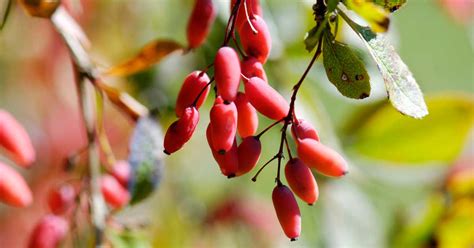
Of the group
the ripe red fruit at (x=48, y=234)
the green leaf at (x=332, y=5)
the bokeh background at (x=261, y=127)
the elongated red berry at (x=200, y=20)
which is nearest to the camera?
the green leaf at (x=332, y=5)

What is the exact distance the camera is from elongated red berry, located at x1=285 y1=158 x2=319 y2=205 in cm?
76

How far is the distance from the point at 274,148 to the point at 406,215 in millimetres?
791

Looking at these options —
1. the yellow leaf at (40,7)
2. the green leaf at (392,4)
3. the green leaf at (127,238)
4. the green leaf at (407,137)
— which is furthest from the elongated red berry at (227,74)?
the green leaf at (407,137)

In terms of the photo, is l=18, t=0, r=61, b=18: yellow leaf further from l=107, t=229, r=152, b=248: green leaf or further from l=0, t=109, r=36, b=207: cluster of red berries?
l=107, t=229, r=152, b=248: green leaf

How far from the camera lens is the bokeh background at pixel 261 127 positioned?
1548 millimetres

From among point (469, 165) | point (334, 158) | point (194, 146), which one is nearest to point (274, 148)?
point (194, 146)

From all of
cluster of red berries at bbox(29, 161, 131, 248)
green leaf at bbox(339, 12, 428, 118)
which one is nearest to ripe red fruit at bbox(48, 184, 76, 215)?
cluster of red berries at bbox(29, 161, 131, 248)

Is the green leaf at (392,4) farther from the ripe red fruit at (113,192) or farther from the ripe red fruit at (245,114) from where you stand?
the ripe red fruit at (113,192)

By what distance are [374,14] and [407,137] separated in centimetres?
90

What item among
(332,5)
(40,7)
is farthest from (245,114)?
(40,7)

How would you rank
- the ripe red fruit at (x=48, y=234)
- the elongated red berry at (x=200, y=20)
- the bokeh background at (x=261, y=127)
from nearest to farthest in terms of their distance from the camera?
the elongated red berry at (x=200, y=20) → the ripe red fruit at (x=48, y=234) → the bokeh background at (x=261, y=127)

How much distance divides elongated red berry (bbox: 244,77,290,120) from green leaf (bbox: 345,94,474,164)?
2.70ft

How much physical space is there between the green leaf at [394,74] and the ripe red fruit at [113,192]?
1.45 feet

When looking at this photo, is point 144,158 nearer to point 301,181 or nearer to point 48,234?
point 48,234
